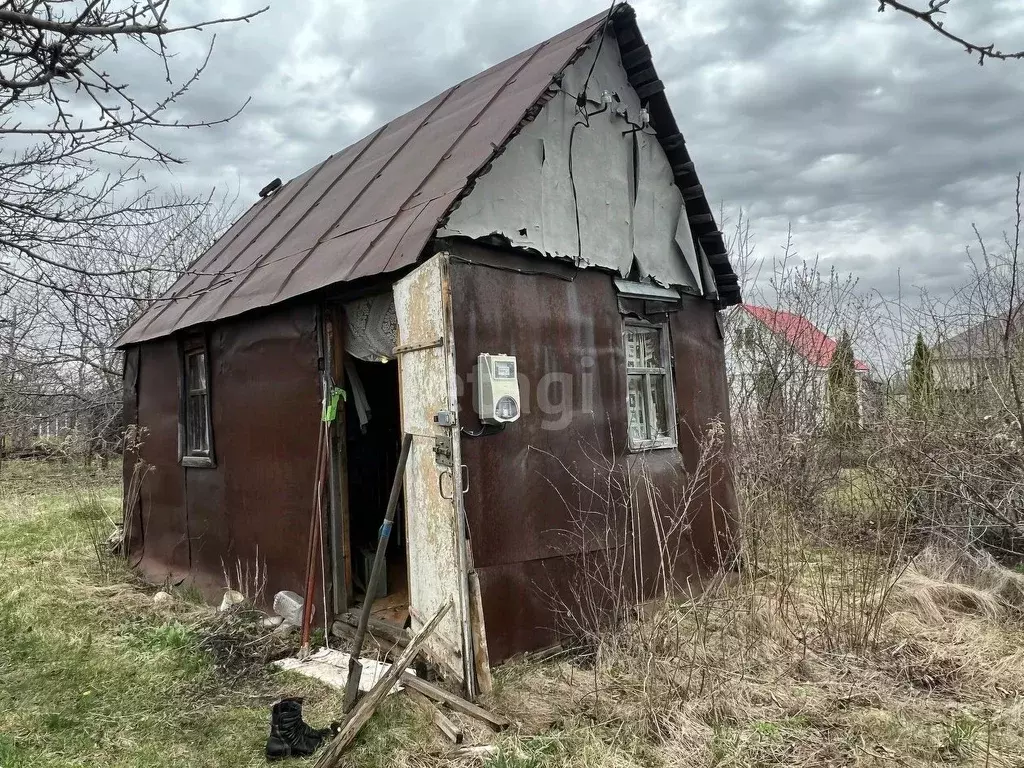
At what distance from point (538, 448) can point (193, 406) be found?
4.65m

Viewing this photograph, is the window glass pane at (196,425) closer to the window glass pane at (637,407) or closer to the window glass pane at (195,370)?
the window glass pane at (195,370)

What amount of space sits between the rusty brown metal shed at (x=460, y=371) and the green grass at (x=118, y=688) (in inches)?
29.9

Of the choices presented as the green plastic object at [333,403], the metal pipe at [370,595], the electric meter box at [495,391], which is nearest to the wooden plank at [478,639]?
the metal pipe at [370,595]

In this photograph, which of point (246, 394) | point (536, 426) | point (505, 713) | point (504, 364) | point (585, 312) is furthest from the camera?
point (246, 394)

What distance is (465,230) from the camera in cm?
505

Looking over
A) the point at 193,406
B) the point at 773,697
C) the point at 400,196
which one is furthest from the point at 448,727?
the point at 193,406

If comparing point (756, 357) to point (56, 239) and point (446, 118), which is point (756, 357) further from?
point (56, 239)

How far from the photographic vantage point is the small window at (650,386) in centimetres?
662

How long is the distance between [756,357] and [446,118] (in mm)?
8147

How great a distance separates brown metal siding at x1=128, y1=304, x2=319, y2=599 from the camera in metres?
6.24

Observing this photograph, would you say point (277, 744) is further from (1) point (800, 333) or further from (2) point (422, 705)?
(1) point (800, 333)

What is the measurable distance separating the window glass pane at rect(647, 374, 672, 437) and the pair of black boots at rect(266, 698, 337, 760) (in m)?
3.92

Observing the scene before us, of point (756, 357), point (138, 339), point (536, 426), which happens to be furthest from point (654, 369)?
point (756, 357)

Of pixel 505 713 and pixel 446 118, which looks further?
pixel 446 118
